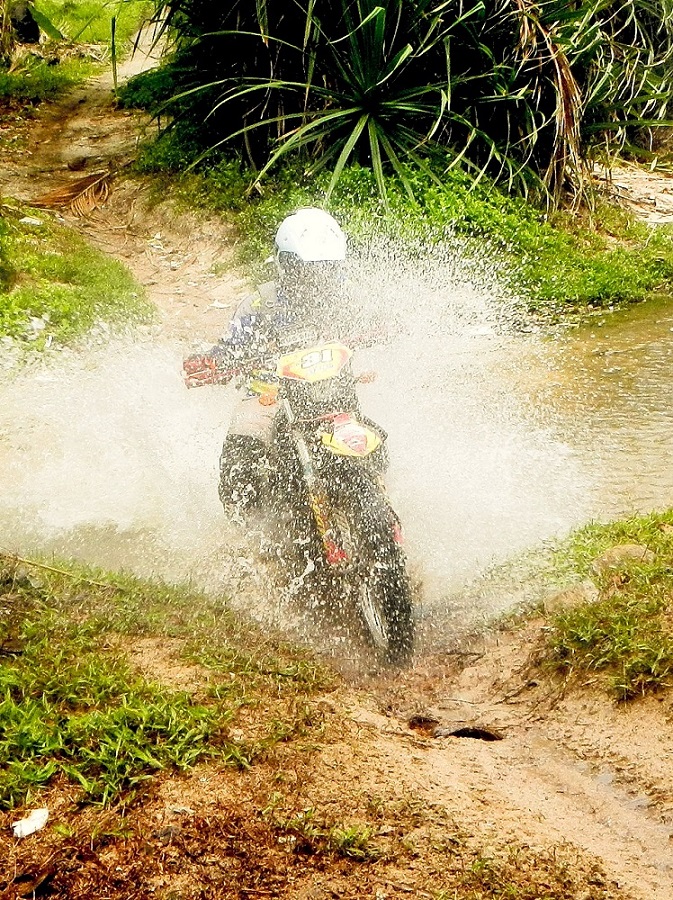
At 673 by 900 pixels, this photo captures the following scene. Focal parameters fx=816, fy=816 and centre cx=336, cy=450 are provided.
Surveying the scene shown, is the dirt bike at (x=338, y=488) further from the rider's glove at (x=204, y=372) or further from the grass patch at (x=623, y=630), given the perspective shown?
the grass patch at (x=623, y=630)

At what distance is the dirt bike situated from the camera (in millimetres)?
3266

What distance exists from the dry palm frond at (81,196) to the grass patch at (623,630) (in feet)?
21.6

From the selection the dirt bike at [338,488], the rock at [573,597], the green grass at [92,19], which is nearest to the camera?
the rock at [573,597]

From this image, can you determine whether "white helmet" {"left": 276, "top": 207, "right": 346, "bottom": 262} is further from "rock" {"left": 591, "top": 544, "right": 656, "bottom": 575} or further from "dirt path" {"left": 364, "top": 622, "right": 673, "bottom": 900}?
"dirt path" {"left": 364, "top": 622, "right": 673, "bottom": 900}

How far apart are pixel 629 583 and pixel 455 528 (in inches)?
44.2

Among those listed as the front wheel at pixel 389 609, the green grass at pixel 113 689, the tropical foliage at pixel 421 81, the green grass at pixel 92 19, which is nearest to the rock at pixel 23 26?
the green grass at pixel 92 19

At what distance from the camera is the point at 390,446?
480cm

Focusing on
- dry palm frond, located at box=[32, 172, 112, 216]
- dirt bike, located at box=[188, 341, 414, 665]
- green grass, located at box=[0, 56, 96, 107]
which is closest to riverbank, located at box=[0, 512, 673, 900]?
dirt bike, located at box=[188, 341, 414, 665]

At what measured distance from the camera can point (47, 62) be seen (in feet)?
42.0

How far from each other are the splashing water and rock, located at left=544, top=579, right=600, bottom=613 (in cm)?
29

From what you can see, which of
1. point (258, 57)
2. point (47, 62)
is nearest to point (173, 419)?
point (258, 57)

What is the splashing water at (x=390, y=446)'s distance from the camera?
13.1 ft

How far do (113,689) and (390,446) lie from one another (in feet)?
8.46

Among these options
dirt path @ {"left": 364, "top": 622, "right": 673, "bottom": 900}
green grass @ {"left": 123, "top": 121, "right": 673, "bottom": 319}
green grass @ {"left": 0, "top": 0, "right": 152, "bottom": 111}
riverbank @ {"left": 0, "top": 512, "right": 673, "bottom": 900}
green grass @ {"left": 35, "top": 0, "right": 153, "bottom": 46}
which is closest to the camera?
riverbank @ {"left": 0, "top": 512, "right": 673, "bottom": 900}
